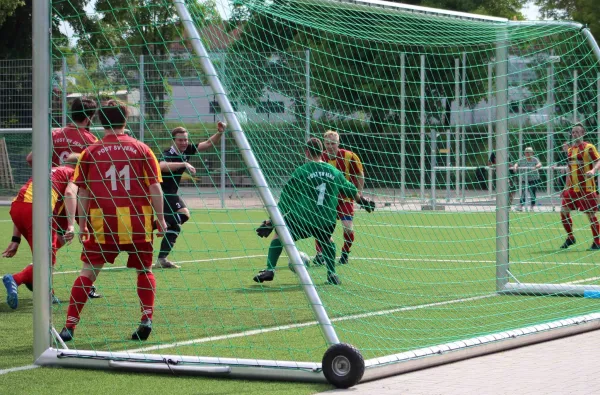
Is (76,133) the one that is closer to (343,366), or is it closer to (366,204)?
(366,204)

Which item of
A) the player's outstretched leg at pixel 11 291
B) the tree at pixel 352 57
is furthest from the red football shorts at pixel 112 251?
the player's outstretched leg at pixel 11 291

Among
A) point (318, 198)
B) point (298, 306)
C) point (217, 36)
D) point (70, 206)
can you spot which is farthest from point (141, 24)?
point (318, 198)

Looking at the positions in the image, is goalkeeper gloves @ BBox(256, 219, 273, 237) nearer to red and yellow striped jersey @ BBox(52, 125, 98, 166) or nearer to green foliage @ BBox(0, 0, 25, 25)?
red and yellow striped jersey @ BBox(52, 125, 98, 166)

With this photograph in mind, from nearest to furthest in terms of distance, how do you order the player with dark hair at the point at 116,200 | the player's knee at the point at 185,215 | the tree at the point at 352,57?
the player with dark hair at the point at 116,200
the tree at the point at 352,57
the player's knee at the point at 185,215

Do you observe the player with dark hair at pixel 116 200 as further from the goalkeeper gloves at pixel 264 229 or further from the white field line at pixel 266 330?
the goalkeeper gloves at pixel 264 229

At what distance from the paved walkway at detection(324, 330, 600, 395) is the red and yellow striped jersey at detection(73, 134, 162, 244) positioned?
2209 millimetres

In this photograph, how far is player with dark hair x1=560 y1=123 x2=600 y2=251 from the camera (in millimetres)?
12875

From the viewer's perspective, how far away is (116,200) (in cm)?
714

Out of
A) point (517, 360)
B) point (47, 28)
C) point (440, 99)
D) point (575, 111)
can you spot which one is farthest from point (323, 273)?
point (47, 28)

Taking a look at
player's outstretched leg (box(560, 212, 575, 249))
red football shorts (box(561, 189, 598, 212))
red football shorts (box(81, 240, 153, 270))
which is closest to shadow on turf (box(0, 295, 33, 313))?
red football shorts (box(81, 240, 153, 270))

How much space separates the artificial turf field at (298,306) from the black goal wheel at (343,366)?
0.56ft

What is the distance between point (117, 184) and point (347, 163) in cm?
515

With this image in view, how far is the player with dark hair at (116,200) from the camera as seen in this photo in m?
7.13

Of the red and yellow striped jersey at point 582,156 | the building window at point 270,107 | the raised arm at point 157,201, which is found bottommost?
the red and yellow striped jersey at point 582,156
